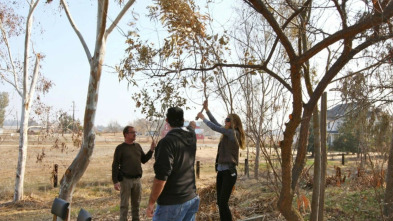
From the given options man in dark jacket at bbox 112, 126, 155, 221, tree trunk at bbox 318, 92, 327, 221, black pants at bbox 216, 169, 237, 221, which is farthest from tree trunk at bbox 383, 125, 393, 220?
man in dark jacket at bbox 112, 126, 155, 221

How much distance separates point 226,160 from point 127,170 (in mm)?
1756

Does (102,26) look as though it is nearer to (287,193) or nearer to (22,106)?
(287,193)

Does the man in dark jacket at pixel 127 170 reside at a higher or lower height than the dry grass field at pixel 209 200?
higher

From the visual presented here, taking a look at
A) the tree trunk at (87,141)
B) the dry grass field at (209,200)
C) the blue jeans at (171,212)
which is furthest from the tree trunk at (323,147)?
the tree trunk at (87,141)

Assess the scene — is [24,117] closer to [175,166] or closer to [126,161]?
[126,161]

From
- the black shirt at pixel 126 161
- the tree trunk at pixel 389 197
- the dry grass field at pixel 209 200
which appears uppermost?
the black shirt at pixel 126 161

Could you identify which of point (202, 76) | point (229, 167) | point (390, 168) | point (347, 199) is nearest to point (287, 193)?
point (229, 167)

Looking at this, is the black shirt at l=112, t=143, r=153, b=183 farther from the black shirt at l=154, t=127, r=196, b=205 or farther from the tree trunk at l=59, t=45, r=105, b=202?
the black shirt at l=154, t=127, r=196, b=205

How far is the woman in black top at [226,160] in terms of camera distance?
15.2ft

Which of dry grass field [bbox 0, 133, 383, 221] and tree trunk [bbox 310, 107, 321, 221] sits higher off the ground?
tree trunk [bbox 310, 107, 321, 221]

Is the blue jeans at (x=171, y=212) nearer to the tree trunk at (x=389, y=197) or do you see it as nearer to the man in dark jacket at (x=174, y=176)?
the man in dark jacket at (x=174, y=176)

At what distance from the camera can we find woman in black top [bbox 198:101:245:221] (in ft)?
15.2

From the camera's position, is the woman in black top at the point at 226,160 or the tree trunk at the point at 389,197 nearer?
the woman in black top at the point at 226,160

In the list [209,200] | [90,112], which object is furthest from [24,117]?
[209,200]
